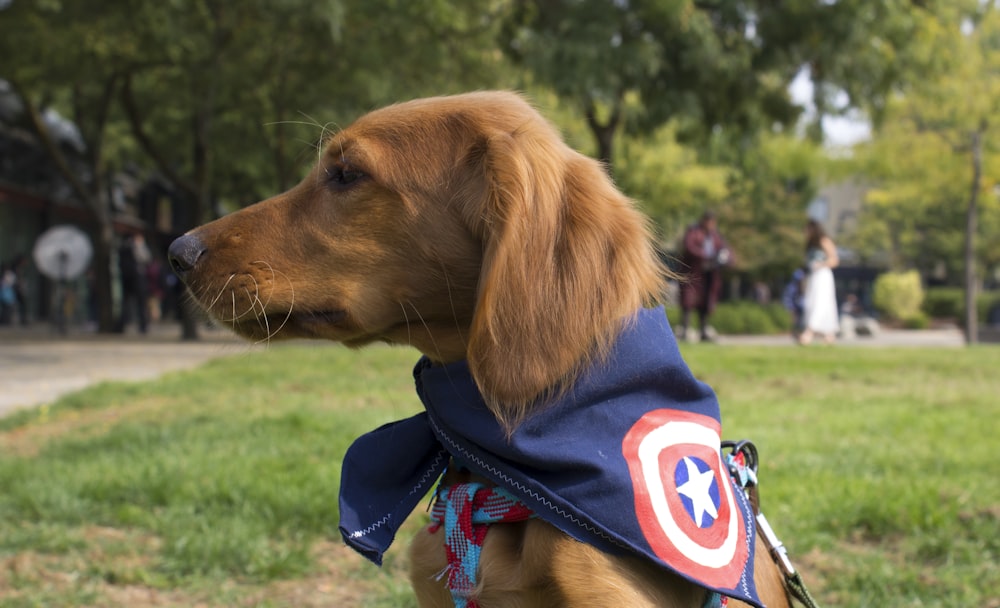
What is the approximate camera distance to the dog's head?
1940 millimetres

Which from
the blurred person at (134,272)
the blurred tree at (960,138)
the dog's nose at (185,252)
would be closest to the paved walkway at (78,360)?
the blurred person at (134,272)

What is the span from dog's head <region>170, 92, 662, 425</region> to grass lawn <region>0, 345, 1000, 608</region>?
1376mm

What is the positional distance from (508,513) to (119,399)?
25.5ft

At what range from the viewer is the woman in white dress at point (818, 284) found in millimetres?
15398

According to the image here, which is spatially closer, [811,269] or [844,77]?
[844,77]

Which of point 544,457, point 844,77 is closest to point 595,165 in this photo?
point 544,457

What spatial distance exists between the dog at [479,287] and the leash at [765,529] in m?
0.03

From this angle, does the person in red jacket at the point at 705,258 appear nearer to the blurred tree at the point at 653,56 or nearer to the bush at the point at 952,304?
the blurred tree at the point at 653,56

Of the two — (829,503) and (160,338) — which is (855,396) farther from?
(160,338)

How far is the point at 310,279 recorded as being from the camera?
224 centimetres

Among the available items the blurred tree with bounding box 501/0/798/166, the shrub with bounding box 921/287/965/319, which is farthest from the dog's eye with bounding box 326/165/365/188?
the shrub with bounding box 921/287/965/319

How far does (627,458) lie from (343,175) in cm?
101

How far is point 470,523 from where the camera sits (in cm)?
207

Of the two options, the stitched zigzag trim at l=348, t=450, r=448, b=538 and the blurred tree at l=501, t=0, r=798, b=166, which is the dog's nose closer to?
the stitched zigzag trim at l=348, t=450, r=448, b=538
